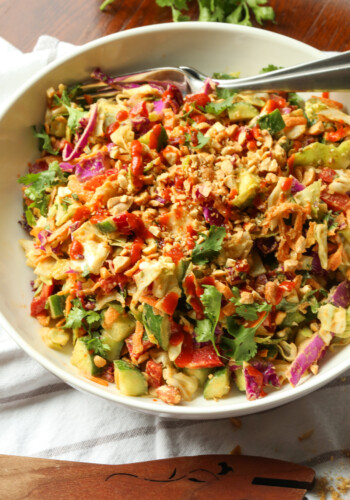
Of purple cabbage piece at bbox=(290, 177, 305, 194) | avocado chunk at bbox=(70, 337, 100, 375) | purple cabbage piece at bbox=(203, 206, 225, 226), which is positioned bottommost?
avocado chunk at bbox=(70, 337, 100, 375)

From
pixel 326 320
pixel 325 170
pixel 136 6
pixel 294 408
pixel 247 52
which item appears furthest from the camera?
pixel 136 6

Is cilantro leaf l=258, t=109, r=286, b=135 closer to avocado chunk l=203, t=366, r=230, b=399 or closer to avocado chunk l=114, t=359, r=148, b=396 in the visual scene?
avocado chunk l=203, t=366, r=230, b=399

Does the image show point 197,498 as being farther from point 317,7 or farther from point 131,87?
point 317,7

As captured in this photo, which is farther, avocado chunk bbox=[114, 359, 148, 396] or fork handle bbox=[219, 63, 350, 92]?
fork handle bbox=[219, 63, 350, 92]

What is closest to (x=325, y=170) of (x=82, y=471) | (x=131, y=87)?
(x=131, y=87)

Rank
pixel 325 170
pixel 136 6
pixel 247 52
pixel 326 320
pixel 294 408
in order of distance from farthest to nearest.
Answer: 1. pixel 136 6
2. pixel 247 52
3. pixel 294 408
4. pixel 325 170
5. pixel 326 320

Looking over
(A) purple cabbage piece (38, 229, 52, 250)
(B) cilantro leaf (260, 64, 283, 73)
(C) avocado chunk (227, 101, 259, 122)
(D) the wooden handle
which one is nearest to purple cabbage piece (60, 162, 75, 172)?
(A) purple cabbage piece (38, 229, 52, 250)

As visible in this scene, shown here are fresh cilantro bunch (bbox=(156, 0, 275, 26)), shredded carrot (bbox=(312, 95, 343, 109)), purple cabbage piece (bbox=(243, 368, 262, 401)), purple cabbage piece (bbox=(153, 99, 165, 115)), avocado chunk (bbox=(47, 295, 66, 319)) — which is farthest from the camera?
fresh cilantro bunch (bbox=(156, 0, 275, 26))
